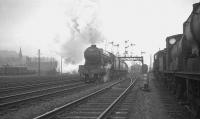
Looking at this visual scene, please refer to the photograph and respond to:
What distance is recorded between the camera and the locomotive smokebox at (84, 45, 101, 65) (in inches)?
1086

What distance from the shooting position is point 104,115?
30.1 feet

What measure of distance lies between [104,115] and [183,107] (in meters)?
3.72

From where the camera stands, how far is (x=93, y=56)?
27688mm

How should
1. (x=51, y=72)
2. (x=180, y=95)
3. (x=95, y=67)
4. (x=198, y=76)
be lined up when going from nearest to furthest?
(x=198, y=76) < (x=180, y=95) < (x=95, y=67) < (x=51, y=72)

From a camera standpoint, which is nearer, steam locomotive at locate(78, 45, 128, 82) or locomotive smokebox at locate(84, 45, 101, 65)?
steam locomotive at locate(78, 45, 128, 82)

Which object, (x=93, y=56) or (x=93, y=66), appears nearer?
(x=93, y=66)

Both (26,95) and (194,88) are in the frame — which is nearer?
(194,88)

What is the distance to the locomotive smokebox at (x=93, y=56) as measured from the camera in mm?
27594

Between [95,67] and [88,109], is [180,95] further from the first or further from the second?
[95,67]

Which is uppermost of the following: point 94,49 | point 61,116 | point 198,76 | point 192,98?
point 94,49

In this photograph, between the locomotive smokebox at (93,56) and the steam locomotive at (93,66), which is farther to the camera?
the locomotive smokebox at (93,56)

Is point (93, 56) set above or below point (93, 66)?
above

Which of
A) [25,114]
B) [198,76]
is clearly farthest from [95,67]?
[198,76]

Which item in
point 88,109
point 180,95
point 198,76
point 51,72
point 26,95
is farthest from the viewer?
point 51,72
